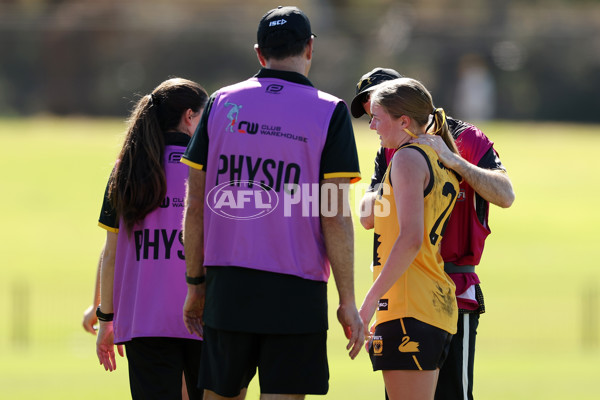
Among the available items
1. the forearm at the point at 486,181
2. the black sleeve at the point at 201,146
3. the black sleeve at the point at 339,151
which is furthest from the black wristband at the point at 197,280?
the forearm at the point at 486,181

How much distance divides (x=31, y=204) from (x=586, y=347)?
24484 millimetres

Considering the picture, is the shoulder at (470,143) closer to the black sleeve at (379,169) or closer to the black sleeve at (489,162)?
the black sleeve at (489,162)

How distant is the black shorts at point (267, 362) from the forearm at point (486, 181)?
3.05 feet

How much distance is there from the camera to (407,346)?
393cm

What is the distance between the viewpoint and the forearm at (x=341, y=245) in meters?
3.80

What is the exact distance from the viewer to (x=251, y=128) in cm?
382

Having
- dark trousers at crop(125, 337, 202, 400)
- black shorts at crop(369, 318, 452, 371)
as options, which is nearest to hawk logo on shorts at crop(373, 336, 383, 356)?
black shorts at crop(369, 318, 452, 371)

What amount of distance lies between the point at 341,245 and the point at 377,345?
508 mm

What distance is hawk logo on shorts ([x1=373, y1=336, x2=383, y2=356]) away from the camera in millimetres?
3996

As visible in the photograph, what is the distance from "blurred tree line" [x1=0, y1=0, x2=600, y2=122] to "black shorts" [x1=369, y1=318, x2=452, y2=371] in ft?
141

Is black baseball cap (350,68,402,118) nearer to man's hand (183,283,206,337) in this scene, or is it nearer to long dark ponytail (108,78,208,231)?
long dark ponytail (108,78,208,231)

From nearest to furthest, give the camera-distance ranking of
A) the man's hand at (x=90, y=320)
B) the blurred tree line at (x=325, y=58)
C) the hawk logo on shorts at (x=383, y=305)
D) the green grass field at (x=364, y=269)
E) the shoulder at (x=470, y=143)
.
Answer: the hawk logo on shorts at (x=383, y=305), the shoulder at (x=470, y=143), the man's hand at (x=90, y=320), the green grass field at (x=364, y=269), the blurred tree line at (x=325, y=58)

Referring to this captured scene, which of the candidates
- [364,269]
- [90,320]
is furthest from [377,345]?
[364,269]

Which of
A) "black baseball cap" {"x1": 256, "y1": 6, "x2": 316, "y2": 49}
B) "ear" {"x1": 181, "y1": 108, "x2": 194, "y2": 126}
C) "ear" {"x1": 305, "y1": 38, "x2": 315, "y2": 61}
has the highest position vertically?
"black baseball cap" {"x1": 256, "y1": 6, "x2": 316, "y2": 49}
